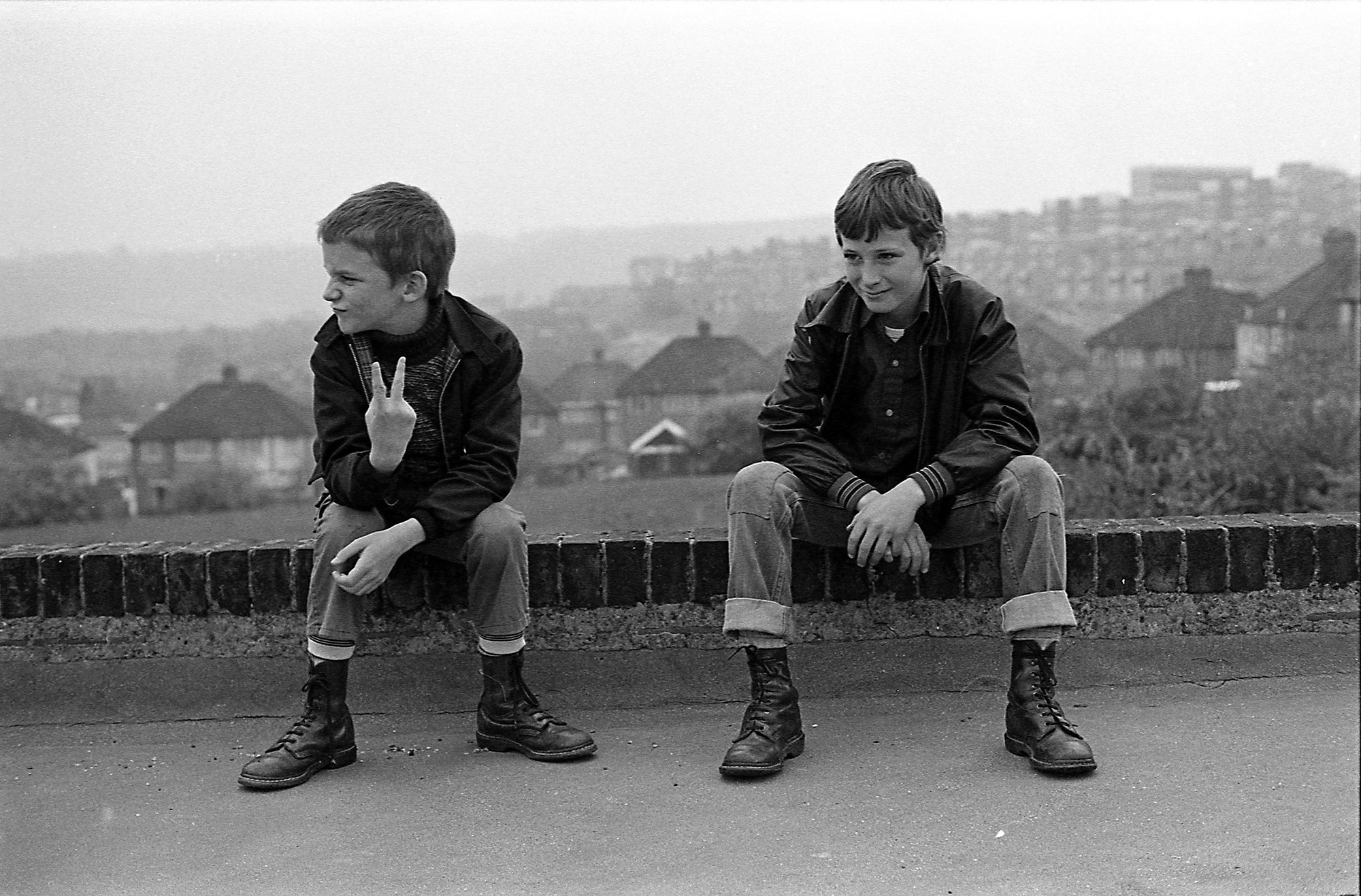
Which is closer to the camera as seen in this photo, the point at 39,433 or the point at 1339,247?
the point at 1339,247

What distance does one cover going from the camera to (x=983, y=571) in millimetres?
2928

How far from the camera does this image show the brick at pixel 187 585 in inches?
116

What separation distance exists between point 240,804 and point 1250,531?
7.04 ft

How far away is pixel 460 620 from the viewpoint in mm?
2918

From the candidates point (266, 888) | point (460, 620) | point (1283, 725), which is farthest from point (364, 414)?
point (1283, 725)

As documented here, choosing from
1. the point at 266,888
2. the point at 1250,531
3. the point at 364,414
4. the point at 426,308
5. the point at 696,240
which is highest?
the point at 696,240

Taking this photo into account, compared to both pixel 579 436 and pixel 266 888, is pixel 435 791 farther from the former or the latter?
pixel 579 436

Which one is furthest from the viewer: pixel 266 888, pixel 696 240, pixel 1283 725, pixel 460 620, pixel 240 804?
pixel 696 240

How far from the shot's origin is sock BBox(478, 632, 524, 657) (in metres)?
2.69

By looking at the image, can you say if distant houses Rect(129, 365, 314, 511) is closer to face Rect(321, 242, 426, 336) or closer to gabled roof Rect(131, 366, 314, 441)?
gabled roof Rect(131, 366, 314, 441)

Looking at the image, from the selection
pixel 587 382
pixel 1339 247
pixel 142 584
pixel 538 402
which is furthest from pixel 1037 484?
pixel 1339 247

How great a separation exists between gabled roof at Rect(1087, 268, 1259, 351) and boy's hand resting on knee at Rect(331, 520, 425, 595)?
593 cm

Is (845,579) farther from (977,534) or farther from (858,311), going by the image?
(858,311)

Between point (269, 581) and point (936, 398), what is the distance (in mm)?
1487
